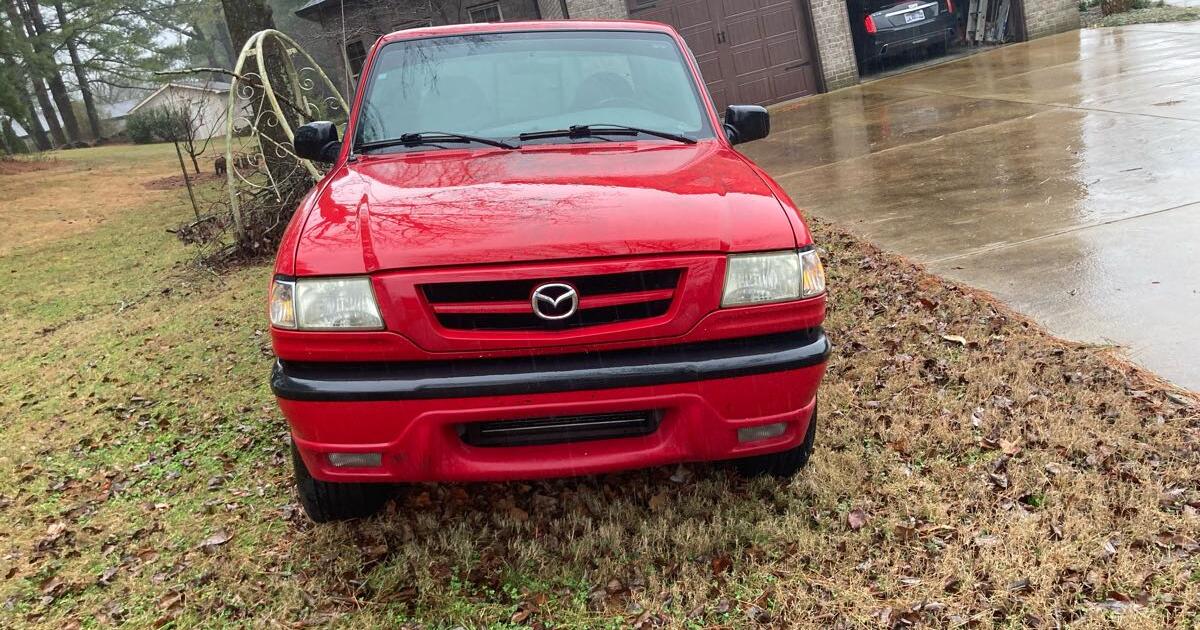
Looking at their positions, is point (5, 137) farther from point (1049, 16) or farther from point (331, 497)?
point (1049, 16)

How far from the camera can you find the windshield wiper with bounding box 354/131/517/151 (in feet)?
10.6

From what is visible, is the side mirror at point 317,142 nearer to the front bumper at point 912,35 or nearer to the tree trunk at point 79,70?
the front bumper at point 912,35

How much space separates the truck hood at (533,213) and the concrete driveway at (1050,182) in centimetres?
230

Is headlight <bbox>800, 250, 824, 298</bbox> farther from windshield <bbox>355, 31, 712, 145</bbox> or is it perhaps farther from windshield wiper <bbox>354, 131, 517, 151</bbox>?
windshield wiper <bbox>354, 131, 517, 151</bbox>

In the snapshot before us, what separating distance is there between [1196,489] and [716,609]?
1.81 m

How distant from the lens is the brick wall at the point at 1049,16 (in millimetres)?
15594

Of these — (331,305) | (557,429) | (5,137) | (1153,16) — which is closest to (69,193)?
(5,137)

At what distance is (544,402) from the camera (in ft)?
7.47

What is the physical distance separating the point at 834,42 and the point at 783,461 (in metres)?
14.2

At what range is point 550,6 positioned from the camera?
54.6 feet

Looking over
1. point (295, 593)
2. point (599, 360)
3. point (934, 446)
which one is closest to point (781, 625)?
point (599, 360)

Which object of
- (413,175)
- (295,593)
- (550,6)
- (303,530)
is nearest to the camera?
(295,593)

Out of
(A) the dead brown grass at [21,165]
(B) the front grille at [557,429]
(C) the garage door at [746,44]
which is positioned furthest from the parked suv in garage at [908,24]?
(A) the dead brown grass at [21,165]

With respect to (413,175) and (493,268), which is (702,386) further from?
(413,175)
